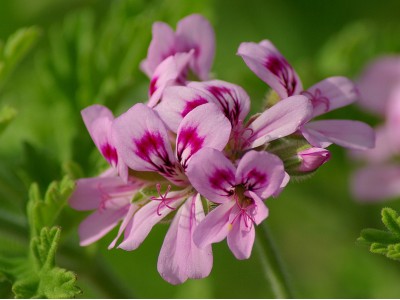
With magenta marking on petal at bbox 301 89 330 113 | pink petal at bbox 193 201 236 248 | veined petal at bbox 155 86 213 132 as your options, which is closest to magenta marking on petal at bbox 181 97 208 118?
veined petal at bbox 155 86 213 132

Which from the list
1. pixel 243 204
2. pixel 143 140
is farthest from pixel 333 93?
pixel 143 140

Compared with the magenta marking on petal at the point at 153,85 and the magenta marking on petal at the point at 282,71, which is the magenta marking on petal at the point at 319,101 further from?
the magenta marking on petal at the point at 153,85

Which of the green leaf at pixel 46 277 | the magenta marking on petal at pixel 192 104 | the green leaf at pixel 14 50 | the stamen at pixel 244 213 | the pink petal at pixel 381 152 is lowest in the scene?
the pink petal at pixel 381 152

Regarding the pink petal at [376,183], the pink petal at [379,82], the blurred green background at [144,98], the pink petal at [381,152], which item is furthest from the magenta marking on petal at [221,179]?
the pink petal at [379,82]

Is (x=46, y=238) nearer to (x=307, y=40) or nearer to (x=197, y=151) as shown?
(x=197, y=151)

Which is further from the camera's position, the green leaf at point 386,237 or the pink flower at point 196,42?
the pink flower at point 196,42

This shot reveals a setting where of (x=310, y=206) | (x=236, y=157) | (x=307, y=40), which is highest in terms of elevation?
(x=236, y=157)

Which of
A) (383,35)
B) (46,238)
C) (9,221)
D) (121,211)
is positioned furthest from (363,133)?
(383,35)

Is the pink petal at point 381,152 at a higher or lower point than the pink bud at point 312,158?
lower
